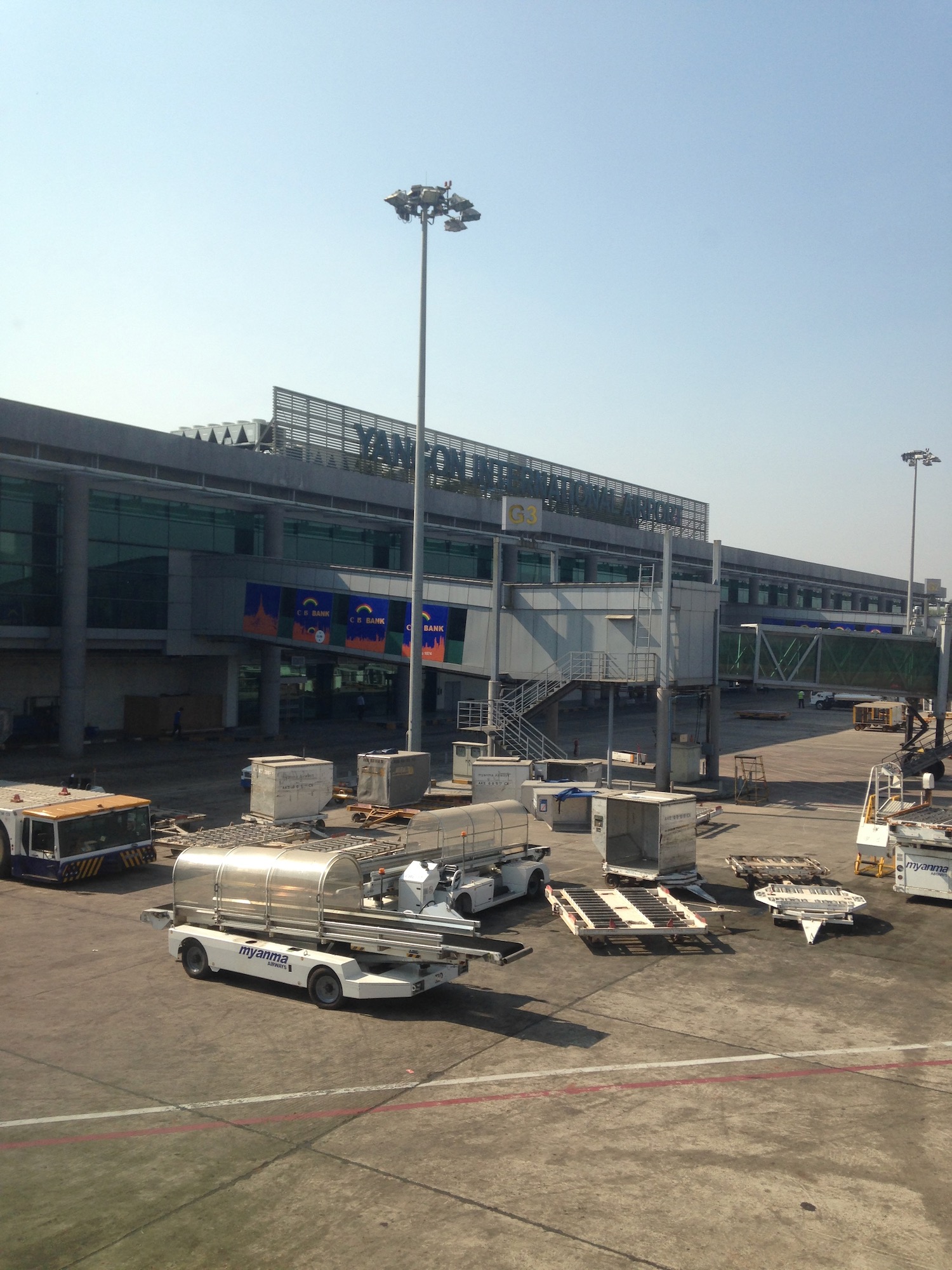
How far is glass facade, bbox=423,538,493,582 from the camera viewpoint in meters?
70.6

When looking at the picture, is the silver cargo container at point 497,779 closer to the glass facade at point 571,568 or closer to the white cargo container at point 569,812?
the white cargo container at point 569,812

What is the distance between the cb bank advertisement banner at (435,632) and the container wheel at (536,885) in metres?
22.4

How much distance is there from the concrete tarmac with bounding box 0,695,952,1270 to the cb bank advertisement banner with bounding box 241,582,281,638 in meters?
33.3

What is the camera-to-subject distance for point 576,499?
8575cm

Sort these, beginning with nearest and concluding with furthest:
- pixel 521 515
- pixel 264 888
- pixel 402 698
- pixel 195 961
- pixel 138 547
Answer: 1. pixel 264 888
2. pixel 195 961
3. pixel 521 515
4. pixel 138 547
5. pixel 402 698

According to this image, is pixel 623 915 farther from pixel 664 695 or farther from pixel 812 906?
pixel 664 695

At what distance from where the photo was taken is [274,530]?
5866 centimetres

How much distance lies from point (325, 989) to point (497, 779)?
2001cm

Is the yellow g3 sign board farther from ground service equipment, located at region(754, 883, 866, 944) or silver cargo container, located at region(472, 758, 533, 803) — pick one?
ground service equipment, located at region(754, 883, 866, 944)

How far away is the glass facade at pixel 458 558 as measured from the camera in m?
70.6

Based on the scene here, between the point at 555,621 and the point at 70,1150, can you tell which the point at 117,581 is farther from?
the point at 70,1150

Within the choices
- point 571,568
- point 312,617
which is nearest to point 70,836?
point 312,617

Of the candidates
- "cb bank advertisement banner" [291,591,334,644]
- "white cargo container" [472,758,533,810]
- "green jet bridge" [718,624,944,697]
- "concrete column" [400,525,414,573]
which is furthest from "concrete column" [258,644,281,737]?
"green jet bridge" [718,624,944,697]

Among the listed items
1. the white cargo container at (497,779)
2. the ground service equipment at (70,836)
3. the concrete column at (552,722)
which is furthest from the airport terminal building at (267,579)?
the ground service equipment at (70,836)
